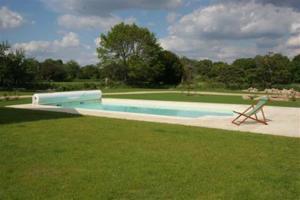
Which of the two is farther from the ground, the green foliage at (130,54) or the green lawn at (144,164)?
the green foliage at (130,54)

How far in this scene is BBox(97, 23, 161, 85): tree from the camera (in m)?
35.7

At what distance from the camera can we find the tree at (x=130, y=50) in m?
35.7

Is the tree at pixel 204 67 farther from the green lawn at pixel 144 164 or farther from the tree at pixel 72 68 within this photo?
the green lawn at pixel 144 164

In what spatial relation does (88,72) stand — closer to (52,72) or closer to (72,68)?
(72,68)

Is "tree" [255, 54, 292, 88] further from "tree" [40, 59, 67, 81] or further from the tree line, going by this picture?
"tree" [40, 59, 67, 81]

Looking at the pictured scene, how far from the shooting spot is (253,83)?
1198 inches

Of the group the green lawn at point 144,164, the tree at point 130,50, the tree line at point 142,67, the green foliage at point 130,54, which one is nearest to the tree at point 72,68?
the tree line at point 142,67

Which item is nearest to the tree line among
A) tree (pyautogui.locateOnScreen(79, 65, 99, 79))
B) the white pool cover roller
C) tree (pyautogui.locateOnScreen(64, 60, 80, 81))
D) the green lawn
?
tree (pyautogui.locateOnScreen(79, 65, 99, 79))

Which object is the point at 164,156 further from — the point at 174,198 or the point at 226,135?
the point at 226,135

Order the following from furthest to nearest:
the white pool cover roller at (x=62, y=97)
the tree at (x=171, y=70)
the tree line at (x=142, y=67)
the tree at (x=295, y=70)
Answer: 1. the tree at (x=171, y=70)
2. the tree at (x=295, y=70)
3. the tree line at (x=142, y=67)
4. the white pool cover roller at (x=62, y=97)

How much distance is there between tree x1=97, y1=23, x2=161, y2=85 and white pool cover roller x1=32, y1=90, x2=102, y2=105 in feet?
57.2

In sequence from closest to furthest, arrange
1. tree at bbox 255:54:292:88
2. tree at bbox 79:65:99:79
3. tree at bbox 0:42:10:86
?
tree at bbox 0:42:10:86 → tree at bbox 255:54:292:88 → tree at bbox 79:65:99:79

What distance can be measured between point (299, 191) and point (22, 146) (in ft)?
15.0

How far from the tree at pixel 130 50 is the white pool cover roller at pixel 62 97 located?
17.4 metres
